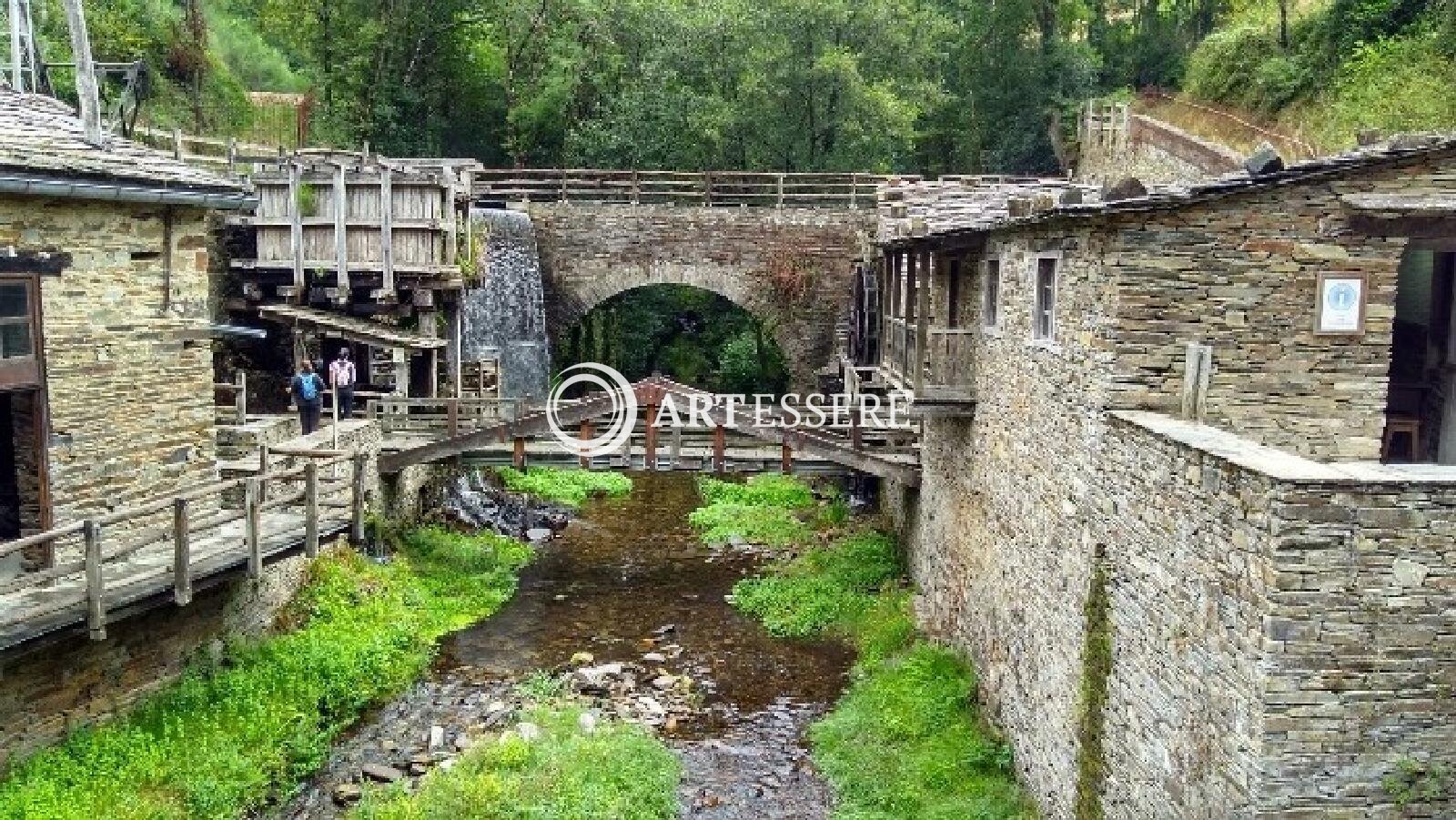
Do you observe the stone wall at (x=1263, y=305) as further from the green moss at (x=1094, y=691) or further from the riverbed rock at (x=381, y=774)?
the riverbed rock at (x=381, y=774)

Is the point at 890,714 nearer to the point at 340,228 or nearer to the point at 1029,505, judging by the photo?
the point at 1029,505

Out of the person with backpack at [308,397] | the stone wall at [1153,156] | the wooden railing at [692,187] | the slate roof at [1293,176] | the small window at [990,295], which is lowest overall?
the person with backpack at [308,397]

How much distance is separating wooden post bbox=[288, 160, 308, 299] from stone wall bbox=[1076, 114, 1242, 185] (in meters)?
16.6

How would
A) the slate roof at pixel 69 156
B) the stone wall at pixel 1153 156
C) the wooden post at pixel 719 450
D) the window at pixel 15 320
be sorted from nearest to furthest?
the slate roof at pixel 69 156, the window at pixel 15 320, the wooden post at pixel 719 450, the stone wall at pixel 1153 156

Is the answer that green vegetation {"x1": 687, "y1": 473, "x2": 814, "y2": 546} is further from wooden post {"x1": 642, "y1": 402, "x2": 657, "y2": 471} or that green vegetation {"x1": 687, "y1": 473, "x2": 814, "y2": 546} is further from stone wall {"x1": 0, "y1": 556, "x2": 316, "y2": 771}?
stone wall {"x1": 0, "y1": 556, "x2": 316, "y2": 771}

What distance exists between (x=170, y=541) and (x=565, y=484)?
13.9 meters

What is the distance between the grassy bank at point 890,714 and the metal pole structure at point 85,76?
9990mm

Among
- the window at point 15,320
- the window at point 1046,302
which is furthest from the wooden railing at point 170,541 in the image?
the window at point 1046,302

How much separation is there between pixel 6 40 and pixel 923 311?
20014mm

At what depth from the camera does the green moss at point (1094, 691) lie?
870cm

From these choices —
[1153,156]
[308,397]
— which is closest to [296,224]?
[308,397]

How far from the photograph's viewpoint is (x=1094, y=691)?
8.83 m

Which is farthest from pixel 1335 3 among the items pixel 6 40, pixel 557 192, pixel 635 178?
pixel 6 40

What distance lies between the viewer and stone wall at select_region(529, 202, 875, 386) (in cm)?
2580
